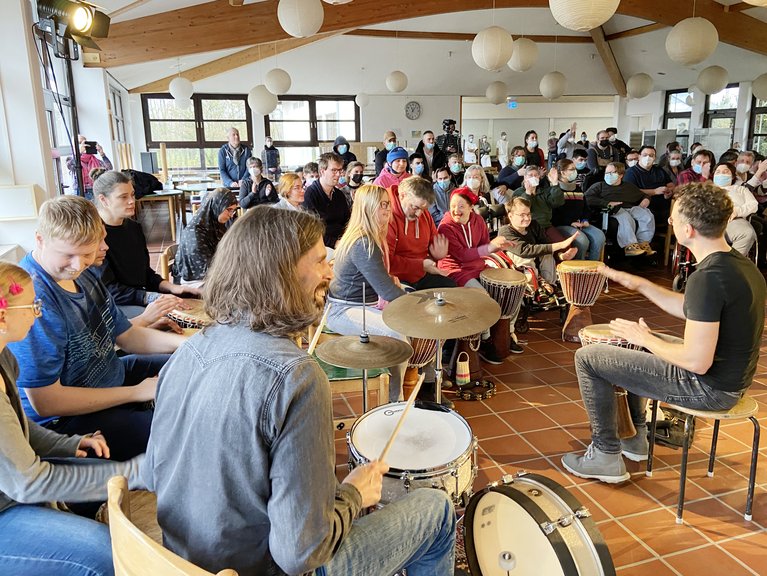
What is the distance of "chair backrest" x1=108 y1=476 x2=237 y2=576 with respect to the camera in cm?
95

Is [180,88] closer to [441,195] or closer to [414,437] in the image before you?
[441,195]

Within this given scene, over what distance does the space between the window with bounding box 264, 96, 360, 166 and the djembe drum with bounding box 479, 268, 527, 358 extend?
992 cm

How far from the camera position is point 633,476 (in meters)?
2.73

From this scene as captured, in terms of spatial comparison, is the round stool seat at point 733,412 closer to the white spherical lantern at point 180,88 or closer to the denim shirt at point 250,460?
the denim shirt at point 250,460

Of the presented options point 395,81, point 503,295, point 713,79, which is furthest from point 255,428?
point 395,81

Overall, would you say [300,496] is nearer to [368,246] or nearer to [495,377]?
[368,246]

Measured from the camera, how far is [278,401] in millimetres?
1076

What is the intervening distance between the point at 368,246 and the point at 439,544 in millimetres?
1872

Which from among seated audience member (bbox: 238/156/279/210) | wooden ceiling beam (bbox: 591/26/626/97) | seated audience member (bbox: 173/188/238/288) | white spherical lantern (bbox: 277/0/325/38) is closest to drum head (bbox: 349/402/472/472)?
seated audience member (bbox: 173/188/238/288)

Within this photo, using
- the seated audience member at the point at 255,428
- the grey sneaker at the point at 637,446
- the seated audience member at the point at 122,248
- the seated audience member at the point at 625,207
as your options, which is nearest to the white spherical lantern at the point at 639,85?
the seated audience member at the point at 625,207

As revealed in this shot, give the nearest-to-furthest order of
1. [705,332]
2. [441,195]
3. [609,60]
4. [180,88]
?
[705,332] → [441,195] → [180,88] → [609,60]

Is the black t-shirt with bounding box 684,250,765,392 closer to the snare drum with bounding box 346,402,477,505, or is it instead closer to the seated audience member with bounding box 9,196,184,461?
the snare drum with bounding box 346,402,477,505

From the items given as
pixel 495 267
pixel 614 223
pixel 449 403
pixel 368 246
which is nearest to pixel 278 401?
pixel 368 246

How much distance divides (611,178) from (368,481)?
239 inches
